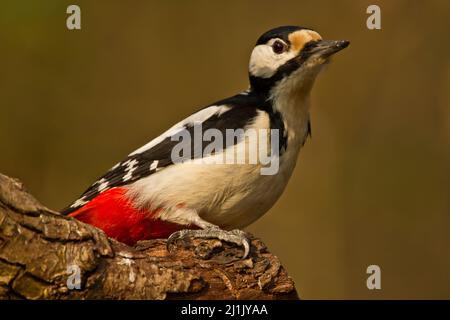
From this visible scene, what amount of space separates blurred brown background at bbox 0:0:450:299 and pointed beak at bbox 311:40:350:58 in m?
1.83

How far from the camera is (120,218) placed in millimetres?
3670

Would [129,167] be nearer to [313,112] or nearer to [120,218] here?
[120,218]

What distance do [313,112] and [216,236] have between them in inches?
98.1

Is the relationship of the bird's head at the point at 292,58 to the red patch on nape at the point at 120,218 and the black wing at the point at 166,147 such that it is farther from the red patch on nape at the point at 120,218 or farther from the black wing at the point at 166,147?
the red patch on nape at the point at 120,218

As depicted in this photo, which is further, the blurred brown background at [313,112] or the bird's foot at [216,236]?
the blurred brown background at [313,112]

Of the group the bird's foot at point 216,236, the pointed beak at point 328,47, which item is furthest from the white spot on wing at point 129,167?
the pointed beak at point 328,47

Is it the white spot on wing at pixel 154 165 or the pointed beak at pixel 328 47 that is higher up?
the pointed beak at pixel 328 47

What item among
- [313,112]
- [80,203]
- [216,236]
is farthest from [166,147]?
[313,112]

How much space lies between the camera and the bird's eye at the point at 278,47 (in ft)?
12.5

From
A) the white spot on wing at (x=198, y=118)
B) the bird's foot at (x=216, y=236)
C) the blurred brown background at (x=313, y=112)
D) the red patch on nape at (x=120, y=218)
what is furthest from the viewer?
the blurred brown background at (x=313, y=112)

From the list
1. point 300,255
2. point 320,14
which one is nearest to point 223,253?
point 300,255

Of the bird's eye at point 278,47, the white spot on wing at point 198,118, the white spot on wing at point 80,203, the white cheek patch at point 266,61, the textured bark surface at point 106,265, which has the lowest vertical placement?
the textured bark surface at point 106,265

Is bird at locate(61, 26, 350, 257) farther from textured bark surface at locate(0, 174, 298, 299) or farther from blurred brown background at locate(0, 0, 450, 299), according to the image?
blurred brown background at locate(0, 0, 450, 299)

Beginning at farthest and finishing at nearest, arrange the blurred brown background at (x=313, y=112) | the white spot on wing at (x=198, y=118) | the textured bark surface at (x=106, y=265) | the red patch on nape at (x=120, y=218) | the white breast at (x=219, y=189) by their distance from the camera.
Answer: the blurred brown background at (x=313, y=112) < the white spot on wing at (x=198, y=118) < the red patch on nape at (x=120, y=218) < the white breast at (x=219, y=189) < the textured bark surface at (x=106, y=265)
